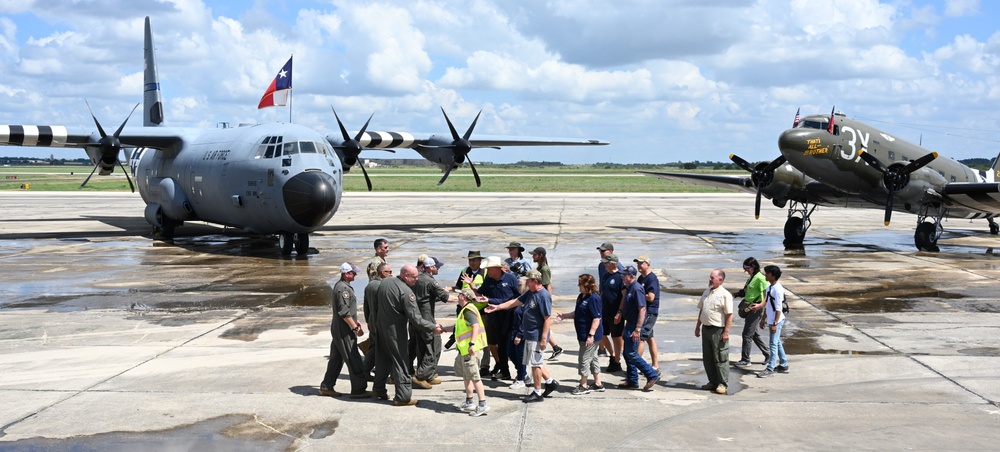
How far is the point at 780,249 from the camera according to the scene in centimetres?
2627

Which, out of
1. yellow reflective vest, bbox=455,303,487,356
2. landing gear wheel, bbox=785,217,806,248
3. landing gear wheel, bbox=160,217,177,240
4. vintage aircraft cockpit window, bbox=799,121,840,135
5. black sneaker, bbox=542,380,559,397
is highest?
vintage aircraft cockpit window, bbox=799,121,840,135

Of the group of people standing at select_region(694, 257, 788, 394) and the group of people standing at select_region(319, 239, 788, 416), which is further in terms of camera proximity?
the group of people standing at select_region(694, 257, 788, 394)

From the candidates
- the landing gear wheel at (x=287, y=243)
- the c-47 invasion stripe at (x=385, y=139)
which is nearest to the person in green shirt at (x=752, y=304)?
the landing gear wheel at (x=287, y=243)

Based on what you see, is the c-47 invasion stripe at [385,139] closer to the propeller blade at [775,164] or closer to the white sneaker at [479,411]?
the propeller blade at [775,164]

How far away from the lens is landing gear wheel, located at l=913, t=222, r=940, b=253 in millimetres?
25672

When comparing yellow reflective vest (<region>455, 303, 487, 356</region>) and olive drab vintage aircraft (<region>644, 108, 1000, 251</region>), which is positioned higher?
olive drab vintage aircraft (<region>644, 108, 1000, 251</region>)

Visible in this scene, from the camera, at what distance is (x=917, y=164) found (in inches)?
1007

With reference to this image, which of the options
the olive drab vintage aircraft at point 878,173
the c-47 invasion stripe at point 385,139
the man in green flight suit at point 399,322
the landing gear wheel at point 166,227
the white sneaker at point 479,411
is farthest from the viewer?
the c-47 invasion stripe at point 385,139

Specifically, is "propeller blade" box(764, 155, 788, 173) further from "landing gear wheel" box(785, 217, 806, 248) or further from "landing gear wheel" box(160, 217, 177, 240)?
"landing gear wheel" box(160, 217, 177, 240)

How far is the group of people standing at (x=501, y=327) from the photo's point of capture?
9.19 m

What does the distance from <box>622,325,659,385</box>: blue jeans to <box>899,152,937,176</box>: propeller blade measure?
19.2 meters

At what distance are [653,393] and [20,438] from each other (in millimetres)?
6396

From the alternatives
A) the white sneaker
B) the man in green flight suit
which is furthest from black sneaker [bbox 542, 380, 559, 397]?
the man in green flight suit

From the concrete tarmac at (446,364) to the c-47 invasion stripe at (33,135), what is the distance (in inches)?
173
